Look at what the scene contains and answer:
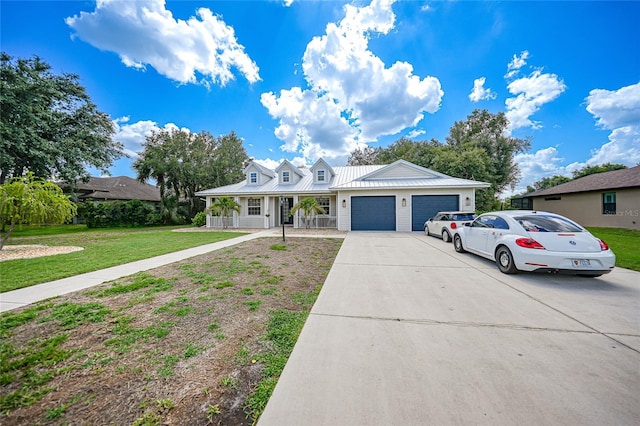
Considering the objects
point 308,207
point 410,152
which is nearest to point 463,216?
point 308,207

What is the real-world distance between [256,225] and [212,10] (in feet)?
40.7

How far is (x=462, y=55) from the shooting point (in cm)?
1294

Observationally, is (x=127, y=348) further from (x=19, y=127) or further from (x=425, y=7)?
(x=19, y=127)

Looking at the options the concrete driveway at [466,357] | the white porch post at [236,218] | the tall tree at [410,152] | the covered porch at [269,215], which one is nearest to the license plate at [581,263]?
the concrete driveway at [466,357]

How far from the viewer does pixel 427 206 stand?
45.5 feet

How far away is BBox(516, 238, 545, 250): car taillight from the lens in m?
4.81

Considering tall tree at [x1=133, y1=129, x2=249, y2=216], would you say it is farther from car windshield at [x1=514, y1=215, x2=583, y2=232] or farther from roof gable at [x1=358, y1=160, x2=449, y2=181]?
car windshield at [x1=514, y1=215, x2=583, y2=232]

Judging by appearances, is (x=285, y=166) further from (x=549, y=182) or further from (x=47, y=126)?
(x=549, y=182)

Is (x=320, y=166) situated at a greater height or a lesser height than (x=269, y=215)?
greater

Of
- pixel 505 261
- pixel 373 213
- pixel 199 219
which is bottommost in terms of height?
pixel 505 261

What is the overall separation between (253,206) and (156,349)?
15.8 m

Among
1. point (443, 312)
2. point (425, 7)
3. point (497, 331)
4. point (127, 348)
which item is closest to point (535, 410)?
point (497, 331)

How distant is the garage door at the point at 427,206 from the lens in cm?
1370

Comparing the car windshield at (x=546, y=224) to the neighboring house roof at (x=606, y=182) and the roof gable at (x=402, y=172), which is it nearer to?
the roof gable at (x=402, y=172)
